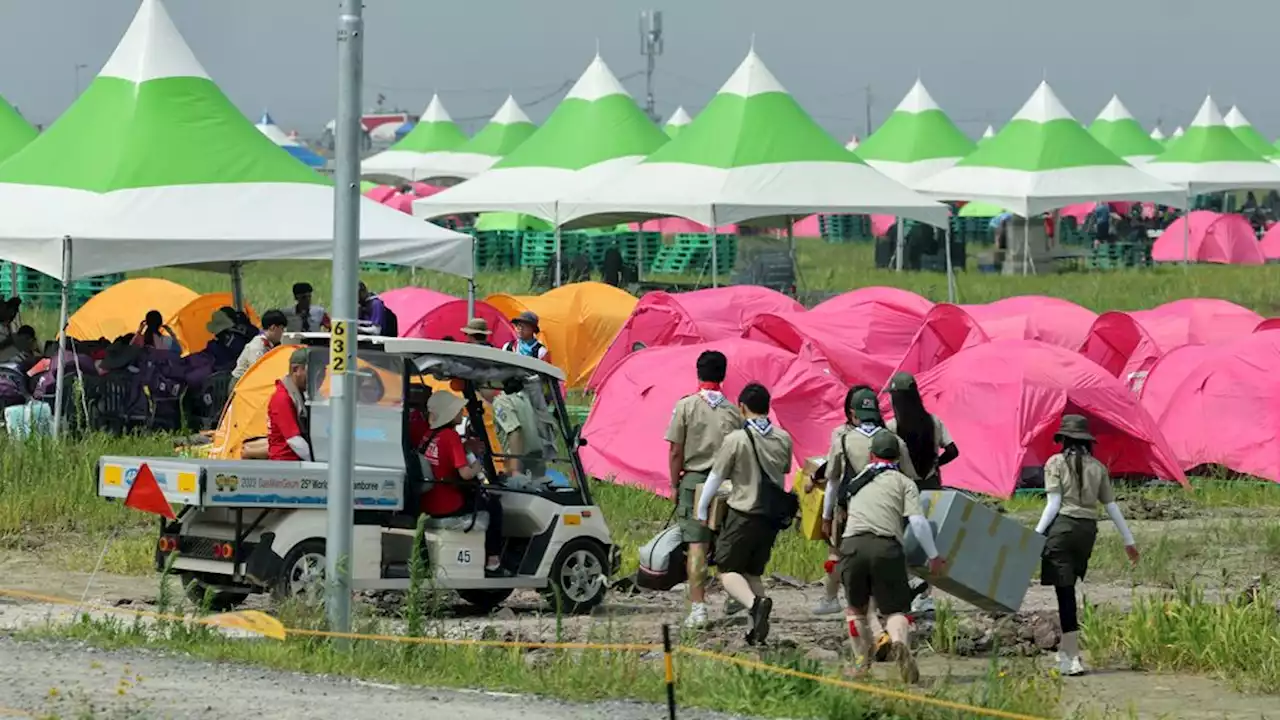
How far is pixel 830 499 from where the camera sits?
→ 1145 cm

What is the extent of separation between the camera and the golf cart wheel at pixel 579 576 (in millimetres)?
12648

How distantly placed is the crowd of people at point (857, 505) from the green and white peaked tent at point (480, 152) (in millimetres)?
46963

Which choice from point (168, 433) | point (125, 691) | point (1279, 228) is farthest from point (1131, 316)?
point (1279, 228)

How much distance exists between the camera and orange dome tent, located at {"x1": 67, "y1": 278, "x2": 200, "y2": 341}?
24875mm

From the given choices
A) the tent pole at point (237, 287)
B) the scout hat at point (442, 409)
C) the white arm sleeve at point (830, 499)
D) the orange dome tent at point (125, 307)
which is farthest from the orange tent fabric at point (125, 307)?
the white arm sleeve at point (830, 499)

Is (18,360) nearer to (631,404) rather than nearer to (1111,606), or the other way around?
(631,404)

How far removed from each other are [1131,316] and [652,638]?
11.7 metres

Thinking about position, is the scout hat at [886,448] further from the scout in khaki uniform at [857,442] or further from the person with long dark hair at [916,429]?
the person with long dark hair at [916,429]

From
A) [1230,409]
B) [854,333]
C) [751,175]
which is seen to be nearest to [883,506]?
[1230,409]

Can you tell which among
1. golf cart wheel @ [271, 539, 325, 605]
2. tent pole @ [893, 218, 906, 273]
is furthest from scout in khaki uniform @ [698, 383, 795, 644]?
tent pole @ [893, 218, 906, 273]

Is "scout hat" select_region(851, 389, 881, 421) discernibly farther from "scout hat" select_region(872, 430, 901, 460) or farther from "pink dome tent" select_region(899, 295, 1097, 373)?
"pink dome tent" select_region(899, 295, 1097, 373)

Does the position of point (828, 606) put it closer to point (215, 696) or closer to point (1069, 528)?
point (1069, 528)

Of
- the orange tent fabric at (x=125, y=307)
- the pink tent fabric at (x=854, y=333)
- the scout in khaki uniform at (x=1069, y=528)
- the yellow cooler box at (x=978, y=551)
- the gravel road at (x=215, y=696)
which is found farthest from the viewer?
the orange tent fabric at (x=125, y=307)

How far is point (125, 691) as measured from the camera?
9258mm
